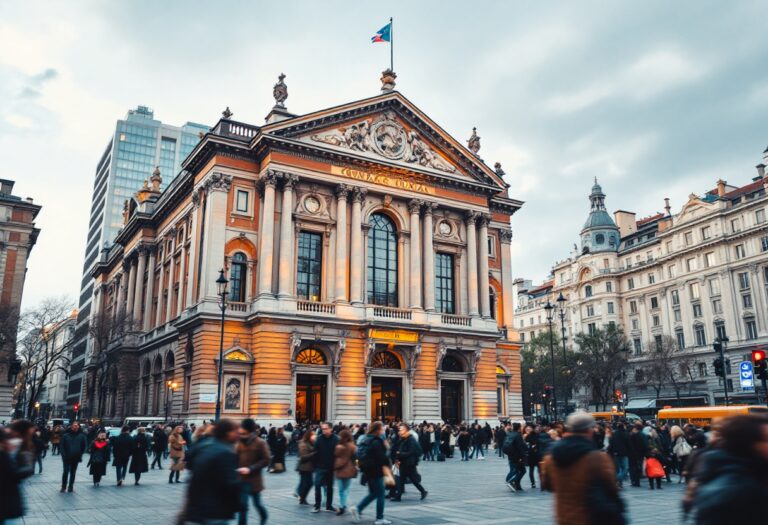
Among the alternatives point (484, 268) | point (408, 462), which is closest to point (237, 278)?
point (484, 268)

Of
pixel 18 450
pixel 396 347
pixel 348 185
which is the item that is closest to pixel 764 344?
pixel 396 347

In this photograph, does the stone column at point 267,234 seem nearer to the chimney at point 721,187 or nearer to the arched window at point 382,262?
the arched window at point 382,262

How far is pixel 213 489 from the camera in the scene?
Answer: 20.2ft

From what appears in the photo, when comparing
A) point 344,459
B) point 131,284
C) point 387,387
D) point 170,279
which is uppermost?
point 131,284

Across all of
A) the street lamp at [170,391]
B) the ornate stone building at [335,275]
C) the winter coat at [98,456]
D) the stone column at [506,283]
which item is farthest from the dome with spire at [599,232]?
the winter coat at [98,456]

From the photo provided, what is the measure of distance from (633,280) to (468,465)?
222 feet

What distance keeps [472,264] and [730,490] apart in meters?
43.8

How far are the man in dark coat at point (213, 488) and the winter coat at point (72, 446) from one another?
43.0 feet

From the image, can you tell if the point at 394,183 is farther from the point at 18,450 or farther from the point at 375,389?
the point at 18,450

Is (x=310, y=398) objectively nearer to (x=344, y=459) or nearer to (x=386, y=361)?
(x=386, y=361)

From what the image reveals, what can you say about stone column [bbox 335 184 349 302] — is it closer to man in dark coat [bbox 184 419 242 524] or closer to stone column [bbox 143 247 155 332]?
stone column [bbox 143 247 155 332]

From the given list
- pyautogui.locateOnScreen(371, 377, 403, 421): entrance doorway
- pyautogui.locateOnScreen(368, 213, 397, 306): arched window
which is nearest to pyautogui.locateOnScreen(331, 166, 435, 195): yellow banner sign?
pyautogui.locateOnScreen(368, 213, 397, 306): arched window

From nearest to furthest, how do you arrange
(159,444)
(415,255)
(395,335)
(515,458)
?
1. (515,458)
2. (159,444)
3. (395,335)
4. (415,255)

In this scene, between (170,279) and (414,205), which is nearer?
(414,205)
